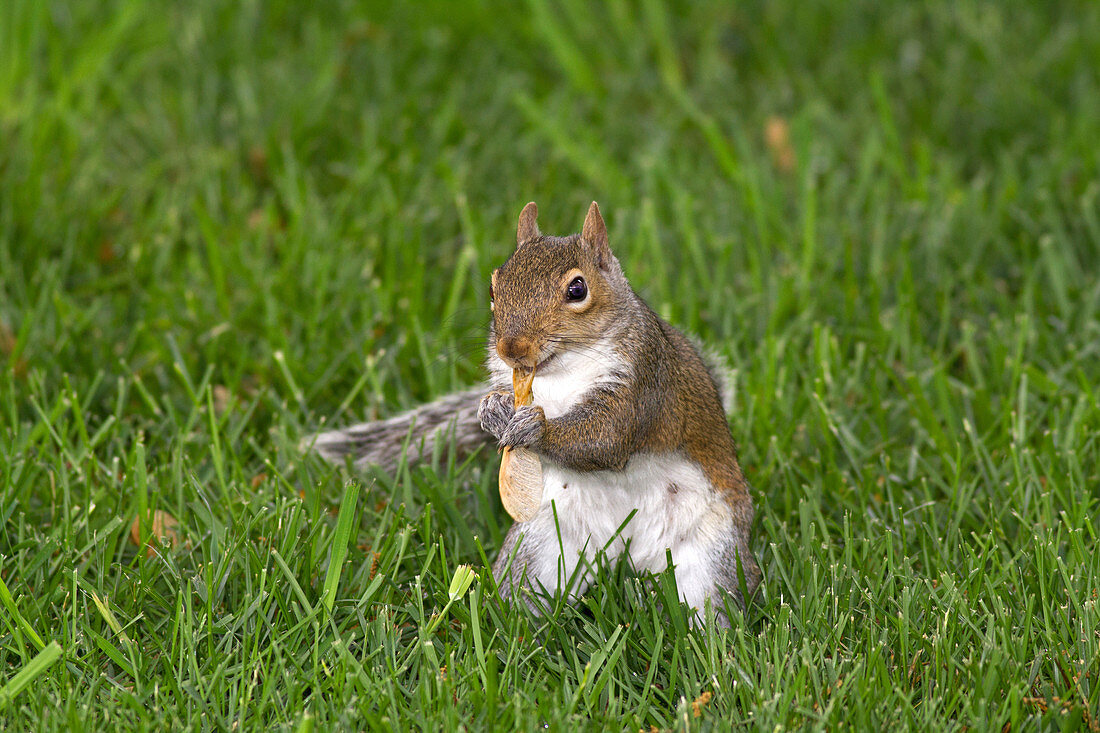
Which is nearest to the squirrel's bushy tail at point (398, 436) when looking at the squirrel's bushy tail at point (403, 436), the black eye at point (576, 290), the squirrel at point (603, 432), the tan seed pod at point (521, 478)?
the squirrel's bushy tail at point (403, 436)

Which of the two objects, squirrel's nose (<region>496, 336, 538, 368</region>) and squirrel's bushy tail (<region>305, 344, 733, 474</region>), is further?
squirrel's bushy tail (<region>305, 344, 733, 474</region>)

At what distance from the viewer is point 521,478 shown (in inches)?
103

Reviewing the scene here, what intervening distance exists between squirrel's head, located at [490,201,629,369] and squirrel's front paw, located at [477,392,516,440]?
0.31ft

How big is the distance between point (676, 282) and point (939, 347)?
0.97 m

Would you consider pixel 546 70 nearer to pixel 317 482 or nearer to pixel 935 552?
pixel 317 482

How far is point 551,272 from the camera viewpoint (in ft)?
8.48

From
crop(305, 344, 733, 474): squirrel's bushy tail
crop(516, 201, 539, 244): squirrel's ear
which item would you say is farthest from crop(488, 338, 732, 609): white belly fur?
crop(305, 344, 733, 474): squirrel's bushy tail

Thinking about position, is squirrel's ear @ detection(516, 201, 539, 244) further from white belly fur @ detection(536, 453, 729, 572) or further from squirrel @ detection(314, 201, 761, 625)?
white belly fur @ detection(536, 453, 729, 572)

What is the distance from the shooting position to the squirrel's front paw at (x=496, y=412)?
256 cm

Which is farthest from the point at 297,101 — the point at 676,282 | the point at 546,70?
the point at 676,282

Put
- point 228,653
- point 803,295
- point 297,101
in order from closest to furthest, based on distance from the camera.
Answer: point 228,653 < point 803,295 < point 297,101

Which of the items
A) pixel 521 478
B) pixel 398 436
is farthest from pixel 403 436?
pixel 521 478

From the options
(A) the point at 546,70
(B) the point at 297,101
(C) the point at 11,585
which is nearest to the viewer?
(C) the point at 11,585

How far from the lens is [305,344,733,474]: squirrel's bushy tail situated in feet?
10.7
